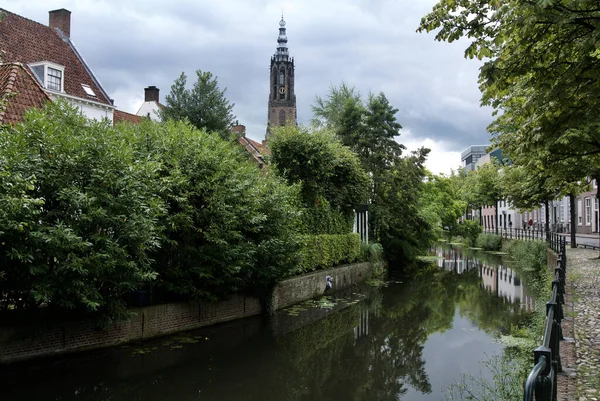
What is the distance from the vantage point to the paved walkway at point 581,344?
599 centimetres

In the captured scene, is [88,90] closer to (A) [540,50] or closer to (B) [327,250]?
(B) [327,250]

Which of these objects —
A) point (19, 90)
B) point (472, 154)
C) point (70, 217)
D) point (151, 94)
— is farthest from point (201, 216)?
point (472, 154)

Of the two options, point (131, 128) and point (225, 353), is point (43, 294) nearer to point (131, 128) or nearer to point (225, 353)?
point (225, 353)

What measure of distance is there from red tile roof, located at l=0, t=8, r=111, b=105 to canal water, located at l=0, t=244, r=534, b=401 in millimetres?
18581

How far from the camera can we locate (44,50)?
27.2 m

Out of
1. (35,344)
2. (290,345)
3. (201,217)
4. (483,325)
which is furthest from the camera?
(483,325)

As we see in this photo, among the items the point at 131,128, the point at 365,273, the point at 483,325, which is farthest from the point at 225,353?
the point at 365,273

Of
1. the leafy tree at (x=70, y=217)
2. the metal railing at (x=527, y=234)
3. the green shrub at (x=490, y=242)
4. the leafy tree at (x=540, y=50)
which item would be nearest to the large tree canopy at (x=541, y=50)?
the leafy tree at (x=540, y=50)

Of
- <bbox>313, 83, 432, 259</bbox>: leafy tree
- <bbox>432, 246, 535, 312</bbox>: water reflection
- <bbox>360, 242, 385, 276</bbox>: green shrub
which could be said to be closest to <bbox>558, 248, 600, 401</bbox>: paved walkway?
<bbox>432, 246, 535, 312</bbox>: water reflection

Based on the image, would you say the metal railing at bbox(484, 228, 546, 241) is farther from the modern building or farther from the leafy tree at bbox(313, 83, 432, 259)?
the modern building

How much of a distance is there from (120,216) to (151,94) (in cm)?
3356

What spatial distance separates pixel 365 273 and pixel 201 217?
13389mm

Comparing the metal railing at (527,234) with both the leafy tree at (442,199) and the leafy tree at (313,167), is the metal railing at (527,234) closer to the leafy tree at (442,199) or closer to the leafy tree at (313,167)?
the leafy tree at (442,199)

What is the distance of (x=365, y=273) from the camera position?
79.7 ft
